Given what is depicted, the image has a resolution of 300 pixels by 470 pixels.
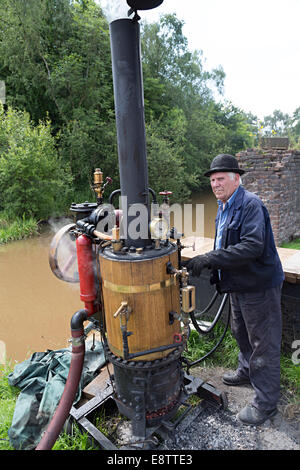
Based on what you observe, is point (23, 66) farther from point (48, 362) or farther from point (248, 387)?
point (248, 387)

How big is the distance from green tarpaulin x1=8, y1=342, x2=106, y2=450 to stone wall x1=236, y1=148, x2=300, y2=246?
5.26m

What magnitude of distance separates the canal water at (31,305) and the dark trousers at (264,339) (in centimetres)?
287

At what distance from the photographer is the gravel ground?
206 cm

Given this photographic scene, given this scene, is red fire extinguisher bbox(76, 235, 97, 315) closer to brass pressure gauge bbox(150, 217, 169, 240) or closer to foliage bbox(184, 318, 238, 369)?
brass pressure gauge bbox(150, 217, 169, 240)

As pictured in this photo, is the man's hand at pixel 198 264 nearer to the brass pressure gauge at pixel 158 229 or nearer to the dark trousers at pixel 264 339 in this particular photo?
the brass pressure gauge at pixel 158 229

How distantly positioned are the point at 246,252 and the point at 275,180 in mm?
5330

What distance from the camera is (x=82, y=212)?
243 centimetres

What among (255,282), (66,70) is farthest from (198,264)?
(66,70)

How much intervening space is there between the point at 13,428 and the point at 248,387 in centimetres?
194

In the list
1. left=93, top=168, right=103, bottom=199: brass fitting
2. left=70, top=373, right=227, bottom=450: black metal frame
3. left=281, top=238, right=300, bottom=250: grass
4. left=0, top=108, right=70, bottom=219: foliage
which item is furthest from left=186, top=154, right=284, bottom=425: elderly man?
left=0, top=108, right=70, bottom=219: foliage

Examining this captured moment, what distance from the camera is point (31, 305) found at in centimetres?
543

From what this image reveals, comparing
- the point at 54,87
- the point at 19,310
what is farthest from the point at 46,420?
the point at 54,87

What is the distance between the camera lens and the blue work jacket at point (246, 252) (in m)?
2.06

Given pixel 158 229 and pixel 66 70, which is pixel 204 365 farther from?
pixel 66 70
